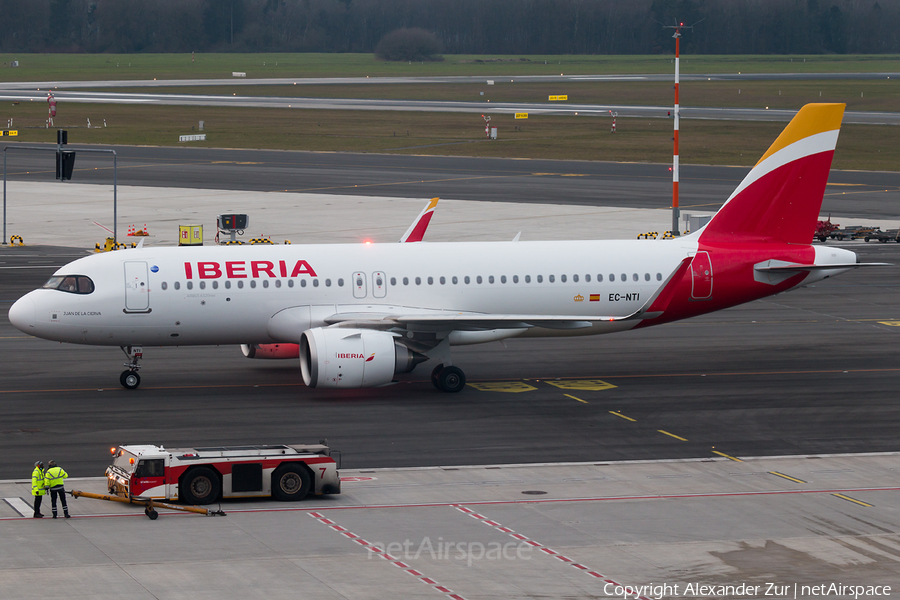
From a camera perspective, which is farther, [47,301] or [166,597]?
[47,301]

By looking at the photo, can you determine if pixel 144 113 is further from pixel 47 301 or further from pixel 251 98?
pixel 47 301

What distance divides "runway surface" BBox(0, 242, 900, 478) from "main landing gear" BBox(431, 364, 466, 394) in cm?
28

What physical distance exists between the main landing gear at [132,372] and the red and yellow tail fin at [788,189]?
19.2 meters

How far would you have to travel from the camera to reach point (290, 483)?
1073 inches

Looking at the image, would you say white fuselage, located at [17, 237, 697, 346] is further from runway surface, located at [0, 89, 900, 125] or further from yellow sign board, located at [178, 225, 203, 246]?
runway surface, located at [0, 89, 900, 125]

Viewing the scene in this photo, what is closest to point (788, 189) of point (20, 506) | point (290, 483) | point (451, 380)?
point (451, 380)

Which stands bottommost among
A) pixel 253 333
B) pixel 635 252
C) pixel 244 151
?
pixel 253 333

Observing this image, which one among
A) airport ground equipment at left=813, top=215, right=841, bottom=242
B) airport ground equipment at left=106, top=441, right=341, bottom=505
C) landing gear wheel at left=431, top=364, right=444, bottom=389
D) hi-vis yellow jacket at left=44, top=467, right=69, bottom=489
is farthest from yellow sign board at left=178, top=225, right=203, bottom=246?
hi-vis yellow jacket at left=44, top=467, right=69, bottom=489

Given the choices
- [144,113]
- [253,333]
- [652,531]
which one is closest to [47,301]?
[253,333]

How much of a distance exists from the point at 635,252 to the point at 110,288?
17.0 m

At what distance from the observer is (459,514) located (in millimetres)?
26453

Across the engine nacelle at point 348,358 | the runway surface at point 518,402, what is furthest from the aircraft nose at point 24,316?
the engine nacelle at point 348,358

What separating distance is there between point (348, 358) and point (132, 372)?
7716mm

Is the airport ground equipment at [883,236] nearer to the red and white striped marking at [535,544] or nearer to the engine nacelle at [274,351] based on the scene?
the engine nacelle at [274,351]
